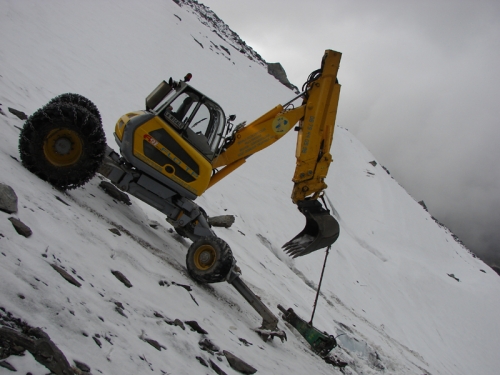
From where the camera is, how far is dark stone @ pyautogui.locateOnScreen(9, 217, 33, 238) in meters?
3.74

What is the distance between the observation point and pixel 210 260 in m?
6.29

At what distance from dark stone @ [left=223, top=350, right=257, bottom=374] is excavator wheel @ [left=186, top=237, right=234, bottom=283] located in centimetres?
169

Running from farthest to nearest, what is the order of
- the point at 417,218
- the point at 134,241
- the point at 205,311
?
the point at 417,218 < the point at 134,241 < the point at 205,311

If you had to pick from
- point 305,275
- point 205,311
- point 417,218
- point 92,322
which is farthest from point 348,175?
point 92,322

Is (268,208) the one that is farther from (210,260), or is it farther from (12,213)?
(12,213)

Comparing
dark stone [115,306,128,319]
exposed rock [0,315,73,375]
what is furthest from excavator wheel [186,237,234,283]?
exposed rock [0,315,73,375]

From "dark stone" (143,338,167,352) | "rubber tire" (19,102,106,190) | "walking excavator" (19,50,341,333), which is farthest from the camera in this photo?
"walking excavator" (19,50,341,333)

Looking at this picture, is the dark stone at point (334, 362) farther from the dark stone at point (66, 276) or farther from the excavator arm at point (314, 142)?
the dark stone at point (66, 276)

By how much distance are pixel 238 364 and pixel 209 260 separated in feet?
6.92

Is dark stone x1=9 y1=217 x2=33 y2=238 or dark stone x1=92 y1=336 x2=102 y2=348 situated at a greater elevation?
dark stone x1=9 y1=217 x2=33 y2=238

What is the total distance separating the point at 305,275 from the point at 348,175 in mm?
19381

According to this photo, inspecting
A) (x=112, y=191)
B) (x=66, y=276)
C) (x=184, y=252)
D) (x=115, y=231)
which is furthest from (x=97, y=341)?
(x=112, y=191)

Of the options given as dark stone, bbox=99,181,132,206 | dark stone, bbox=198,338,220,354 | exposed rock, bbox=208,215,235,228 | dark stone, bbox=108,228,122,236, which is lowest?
dark stone, bbox=198,338,220,354

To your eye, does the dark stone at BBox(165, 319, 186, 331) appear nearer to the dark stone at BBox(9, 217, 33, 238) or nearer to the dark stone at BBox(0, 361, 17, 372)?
the dark stone at BBox(9, 217, 33, 238)
